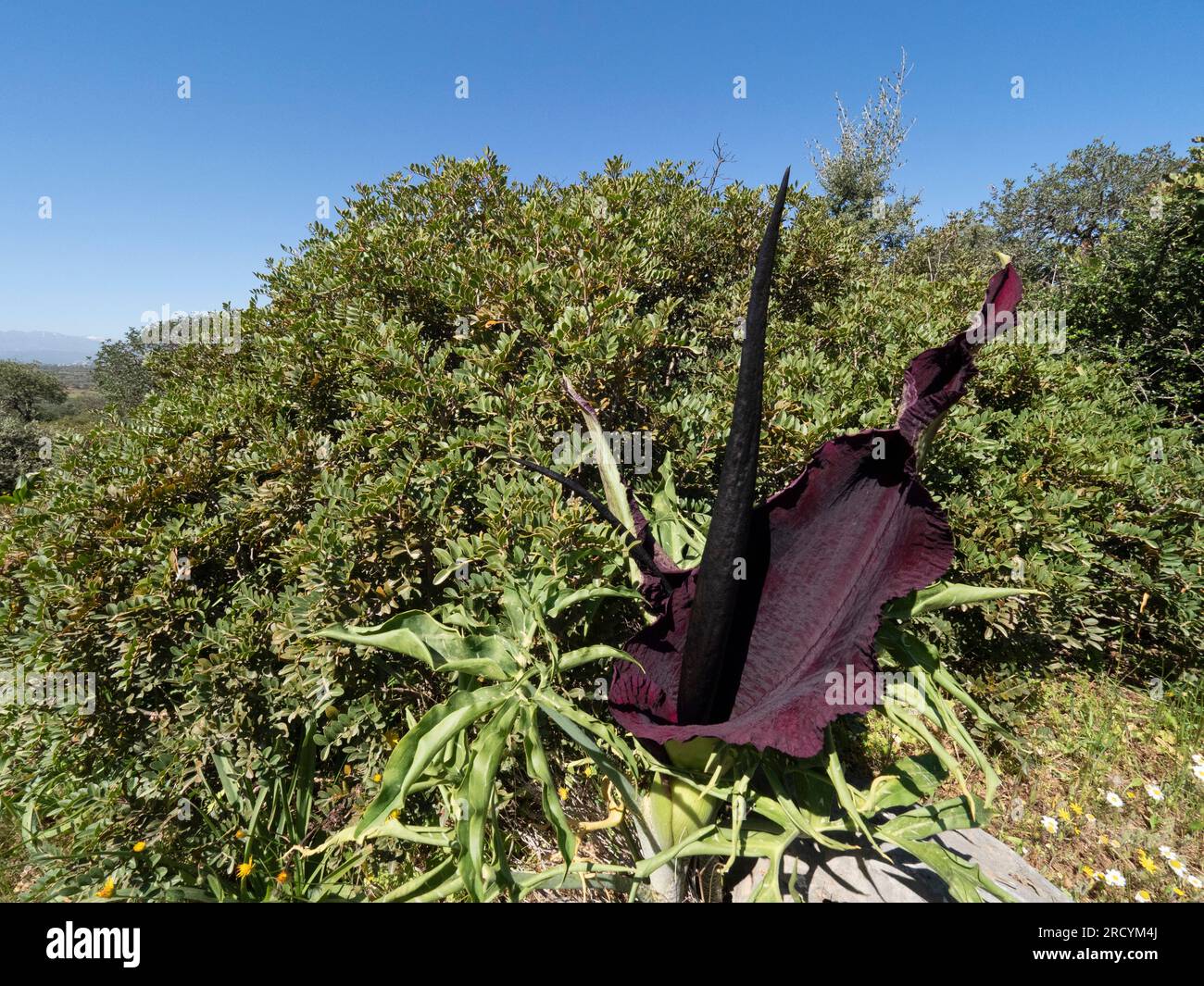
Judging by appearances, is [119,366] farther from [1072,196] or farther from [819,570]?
[1072,196]

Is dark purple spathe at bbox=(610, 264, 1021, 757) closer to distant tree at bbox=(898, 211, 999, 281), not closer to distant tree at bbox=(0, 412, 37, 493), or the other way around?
distant tree at bbox=(898, 211, 999, 281)

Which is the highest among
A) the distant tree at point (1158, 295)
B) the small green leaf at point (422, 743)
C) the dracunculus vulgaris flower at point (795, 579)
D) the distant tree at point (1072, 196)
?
the distant tree at point (1072, 196)

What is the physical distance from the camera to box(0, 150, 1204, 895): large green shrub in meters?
2.18

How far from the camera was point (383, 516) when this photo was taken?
219 cm

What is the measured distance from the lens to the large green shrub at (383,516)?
7.16 ft

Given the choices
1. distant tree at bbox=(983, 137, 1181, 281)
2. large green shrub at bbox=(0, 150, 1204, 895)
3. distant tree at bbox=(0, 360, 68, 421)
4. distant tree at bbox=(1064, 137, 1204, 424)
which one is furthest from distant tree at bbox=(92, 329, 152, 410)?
distant tree at bbox=(983, 137, 1181, 281)

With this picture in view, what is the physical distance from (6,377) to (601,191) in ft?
155

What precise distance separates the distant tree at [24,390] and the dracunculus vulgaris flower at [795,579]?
42.6 m

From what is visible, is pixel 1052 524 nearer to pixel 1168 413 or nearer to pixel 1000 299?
pixel 1000 299

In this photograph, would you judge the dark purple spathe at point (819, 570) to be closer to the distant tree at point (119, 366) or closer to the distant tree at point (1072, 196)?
the distant tree at point (1072, 196)

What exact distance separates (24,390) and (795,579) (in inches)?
1947

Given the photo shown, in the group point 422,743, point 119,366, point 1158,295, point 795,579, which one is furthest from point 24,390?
point 1158,295

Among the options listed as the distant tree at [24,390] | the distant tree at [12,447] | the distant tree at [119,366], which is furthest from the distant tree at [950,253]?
the distant tree at [24,390]
